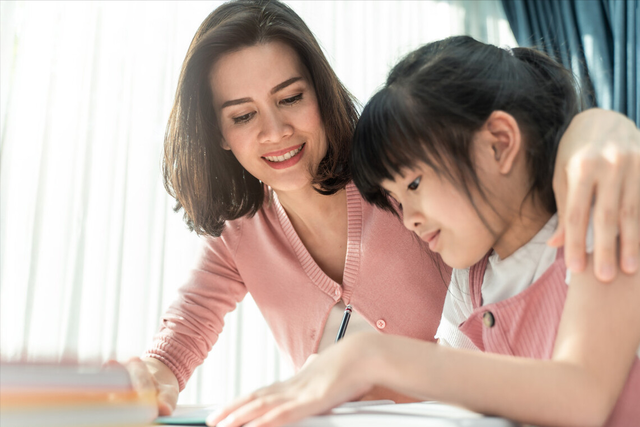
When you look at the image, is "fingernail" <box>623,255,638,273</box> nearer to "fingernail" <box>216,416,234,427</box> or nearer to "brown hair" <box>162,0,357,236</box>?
"fingernail" <box>216,416,234,427</box>

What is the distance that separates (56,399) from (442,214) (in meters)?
0.52

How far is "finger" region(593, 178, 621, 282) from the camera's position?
22.9 inches

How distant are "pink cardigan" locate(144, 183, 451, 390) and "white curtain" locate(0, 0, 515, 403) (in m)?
0.87

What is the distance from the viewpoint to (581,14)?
2.69 metres

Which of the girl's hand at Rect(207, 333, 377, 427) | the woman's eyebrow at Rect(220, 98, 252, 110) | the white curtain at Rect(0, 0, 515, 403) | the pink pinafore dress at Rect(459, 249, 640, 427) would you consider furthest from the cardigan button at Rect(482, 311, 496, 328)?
the white curtain at Rect(0, 0, 515, 403)

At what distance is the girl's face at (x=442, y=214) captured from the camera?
0.77 m

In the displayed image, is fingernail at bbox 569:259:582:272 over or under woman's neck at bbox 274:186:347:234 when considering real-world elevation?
under

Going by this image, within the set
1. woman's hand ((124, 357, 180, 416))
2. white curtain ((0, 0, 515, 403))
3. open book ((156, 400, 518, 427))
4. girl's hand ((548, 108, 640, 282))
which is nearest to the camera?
open book ((156, 400, 518, 427))

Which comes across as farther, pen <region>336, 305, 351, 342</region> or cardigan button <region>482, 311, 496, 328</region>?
pen <region>336, 305, 351, 342</region>

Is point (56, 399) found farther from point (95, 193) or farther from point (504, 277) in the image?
point (95, 193)

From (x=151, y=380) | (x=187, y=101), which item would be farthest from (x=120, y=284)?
(x=151, y=380)

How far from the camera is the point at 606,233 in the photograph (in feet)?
1.92

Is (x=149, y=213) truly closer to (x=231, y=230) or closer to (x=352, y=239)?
(x=231, y=230)

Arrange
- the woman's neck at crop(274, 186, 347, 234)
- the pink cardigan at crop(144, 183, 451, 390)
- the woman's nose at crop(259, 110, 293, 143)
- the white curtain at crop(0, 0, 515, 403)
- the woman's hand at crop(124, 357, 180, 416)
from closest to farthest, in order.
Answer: the woman's hand at crop(124, 357, 180, 416) < the woman's nose at crop(259, 110, 293, 143) < the pink cardigan at crop(144, 183, 451, 390) < the woman's neck at crop(274, 186, 347, 234) < the white curtain at crop(0, 0, 515, 403)
